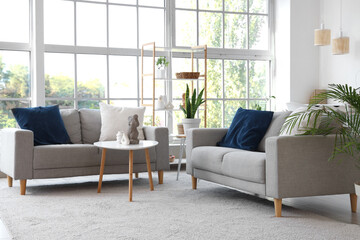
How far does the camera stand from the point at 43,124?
4.88 metres

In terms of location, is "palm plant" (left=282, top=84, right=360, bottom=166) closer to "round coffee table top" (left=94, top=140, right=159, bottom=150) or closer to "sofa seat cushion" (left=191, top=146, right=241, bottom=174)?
"sofa seat cushion" (left=191, top=146, right=241, bottom=174)

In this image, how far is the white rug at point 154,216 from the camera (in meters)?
2.99

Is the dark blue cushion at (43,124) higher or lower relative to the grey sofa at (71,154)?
higher

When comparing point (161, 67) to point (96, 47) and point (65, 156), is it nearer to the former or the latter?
point (96, 47)

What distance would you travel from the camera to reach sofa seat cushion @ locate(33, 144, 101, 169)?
4.49 m

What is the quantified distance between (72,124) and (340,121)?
2.81 metres

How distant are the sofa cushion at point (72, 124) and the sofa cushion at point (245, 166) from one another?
1.86 m

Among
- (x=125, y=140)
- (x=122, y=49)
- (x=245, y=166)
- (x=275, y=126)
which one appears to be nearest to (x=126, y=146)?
(x=125, y=140)

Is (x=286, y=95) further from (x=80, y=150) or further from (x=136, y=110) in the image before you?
(x=80, y=150)

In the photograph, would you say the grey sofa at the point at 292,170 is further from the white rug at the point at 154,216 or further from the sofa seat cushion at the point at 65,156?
the sofa seat cushion at the point at 65,156

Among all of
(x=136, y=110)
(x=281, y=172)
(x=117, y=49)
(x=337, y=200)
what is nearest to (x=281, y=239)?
(x=281, y=172)

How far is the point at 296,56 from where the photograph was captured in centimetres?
729

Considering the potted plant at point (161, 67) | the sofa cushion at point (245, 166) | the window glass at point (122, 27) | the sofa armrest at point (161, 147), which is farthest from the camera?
the window glass at point (122, 27)

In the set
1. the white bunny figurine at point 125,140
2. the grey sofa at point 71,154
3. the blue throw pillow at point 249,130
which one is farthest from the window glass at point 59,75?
the blue throw pillow at point 249,130
